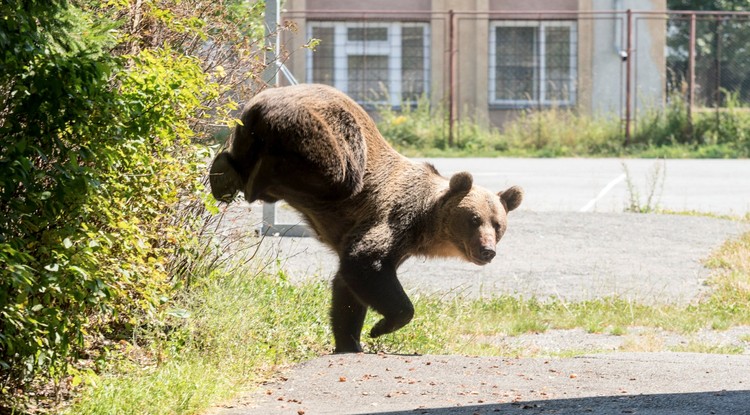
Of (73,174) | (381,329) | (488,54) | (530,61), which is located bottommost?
(381,329)

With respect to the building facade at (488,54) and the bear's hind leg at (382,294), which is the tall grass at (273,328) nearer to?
the bear's hind leg at (382,294)

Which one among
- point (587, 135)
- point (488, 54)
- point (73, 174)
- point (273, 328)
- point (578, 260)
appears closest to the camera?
point (73, 174)

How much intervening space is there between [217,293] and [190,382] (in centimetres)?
130

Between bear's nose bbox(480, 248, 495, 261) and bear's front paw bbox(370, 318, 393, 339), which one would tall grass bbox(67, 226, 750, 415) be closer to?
bear's front paw bbox(370, 318, 393, 339)

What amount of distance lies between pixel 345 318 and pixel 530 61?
23.3m

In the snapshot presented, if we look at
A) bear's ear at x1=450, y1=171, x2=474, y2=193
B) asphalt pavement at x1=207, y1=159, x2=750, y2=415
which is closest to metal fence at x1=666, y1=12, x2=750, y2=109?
asphalt pavement at x1=207, y1=159, x2=750, y2=415

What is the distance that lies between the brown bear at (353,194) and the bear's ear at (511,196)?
0.37ft

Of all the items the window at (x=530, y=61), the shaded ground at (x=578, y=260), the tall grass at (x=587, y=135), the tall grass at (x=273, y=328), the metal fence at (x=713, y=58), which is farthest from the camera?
the metal fence at (x=713, y=58)

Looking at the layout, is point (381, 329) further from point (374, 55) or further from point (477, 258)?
point (374, 55)

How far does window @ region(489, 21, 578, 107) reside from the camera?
29.8 m

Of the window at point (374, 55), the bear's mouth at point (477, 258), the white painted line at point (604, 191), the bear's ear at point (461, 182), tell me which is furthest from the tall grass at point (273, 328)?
the window at point (374, 55)

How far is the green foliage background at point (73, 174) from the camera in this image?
16.0 feet

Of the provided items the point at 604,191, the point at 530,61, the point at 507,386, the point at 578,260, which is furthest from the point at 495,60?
the point at 507,386

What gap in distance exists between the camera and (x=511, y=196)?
26.2 ft
